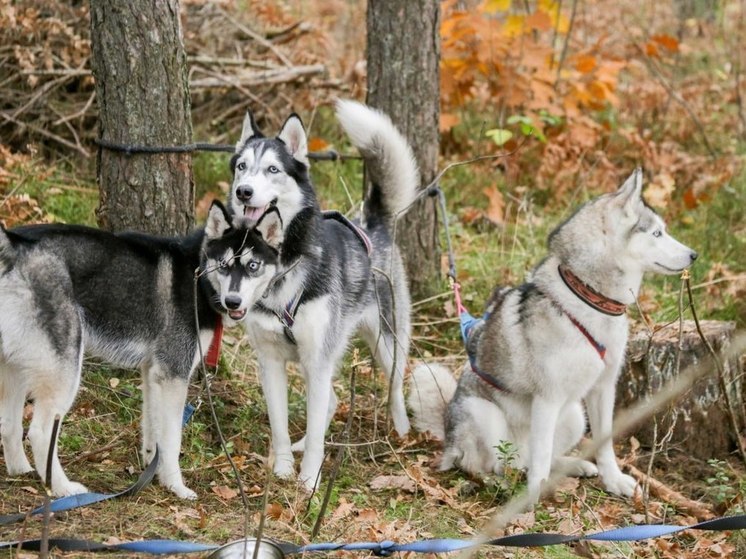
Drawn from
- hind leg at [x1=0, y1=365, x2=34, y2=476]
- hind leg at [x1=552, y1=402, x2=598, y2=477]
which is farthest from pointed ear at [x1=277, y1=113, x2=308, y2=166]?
hind leg at [x1=552, y1=402, x2=598, y2=477]

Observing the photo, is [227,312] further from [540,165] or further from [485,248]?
[540,165]

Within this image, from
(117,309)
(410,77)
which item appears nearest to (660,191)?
(410,77)

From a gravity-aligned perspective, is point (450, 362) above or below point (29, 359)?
below

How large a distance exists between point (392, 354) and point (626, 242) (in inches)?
64.3

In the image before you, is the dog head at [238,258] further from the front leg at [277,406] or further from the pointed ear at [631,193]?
the pointed ear at [631,193]

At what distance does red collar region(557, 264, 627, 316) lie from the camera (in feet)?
15.5

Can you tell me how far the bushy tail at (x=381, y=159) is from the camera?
5273 millimetres

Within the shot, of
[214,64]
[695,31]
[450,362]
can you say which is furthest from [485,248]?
[695,31]

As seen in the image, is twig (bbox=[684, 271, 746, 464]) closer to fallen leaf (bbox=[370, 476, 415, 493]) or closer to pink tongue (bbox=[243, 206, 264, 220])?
fallen leaf (bbox=[370, 476, 415, 493])

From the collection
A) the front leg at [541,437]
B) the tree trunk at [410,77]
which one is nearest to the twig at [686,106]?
the tree trunk at [410,77]

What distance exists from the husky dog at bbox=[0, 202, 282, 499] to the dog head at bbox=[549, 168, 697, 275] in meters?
1.66

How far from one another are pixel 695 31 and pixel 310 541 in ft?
39.8

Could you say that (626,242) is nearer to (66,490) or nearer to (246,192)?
(246,192)

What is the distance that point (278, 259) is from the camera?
4508 millimetres
